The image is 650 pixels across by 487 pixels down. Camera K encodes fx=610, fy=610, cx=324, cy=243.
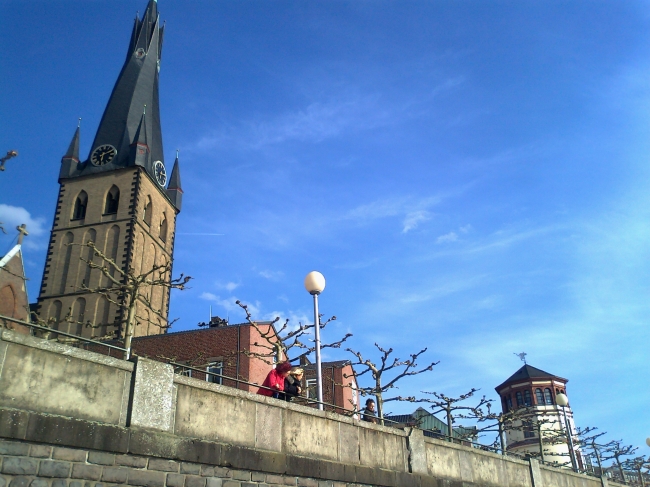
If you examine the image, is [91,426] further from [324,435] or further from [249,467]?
[324,435]

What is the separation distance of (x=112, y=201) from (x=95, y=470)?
50.9 metres

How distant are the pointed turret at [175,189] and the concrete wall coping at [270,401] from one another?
53.0 m

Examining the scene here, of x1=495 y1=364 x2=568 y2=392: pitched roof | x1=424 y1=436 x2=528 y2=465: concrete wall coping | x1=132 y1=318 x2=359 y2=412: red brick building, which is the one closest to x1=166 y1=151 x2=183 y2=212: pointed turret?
x1=132 y1=318 x2=359 y2=412: red brick building

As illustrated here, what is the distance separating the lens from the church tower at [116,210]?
167 feet

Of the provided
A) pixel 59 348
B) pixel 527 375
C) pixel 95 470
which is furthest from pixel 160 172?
pixel 95 470

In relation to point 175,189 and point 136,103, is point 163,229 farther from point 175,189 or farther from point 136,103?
point 136,103

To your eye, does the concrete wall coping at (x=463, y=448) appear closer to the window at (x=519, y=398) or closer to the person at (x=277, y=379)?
the person at (x=277, y=379)

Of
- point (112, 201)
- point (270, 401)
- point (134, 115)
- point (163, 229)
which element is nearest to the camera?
point (270, 401)

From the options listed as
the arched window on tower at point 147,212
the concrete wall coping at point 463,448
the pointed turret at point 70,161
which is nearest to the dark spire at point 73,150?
the pointed turret at point 70,161

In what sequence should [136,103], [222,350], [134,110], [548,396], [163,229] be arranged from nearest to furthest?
[222,350] < [163,229] < [134,110] < [136,103] < [548,396]

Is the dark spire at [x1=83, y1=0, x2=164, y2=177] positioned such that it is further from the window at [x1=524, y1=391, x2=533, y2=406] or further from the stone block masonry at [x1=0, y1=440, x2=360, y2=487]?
the stone block masonry at [x1=0, y1=440, x2=360, y2=487]

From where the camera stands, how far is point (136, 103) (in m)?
63.6

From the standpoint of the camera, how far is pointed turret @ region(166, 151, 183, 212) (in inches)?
2532

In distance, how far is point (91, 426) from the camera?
340 inches
